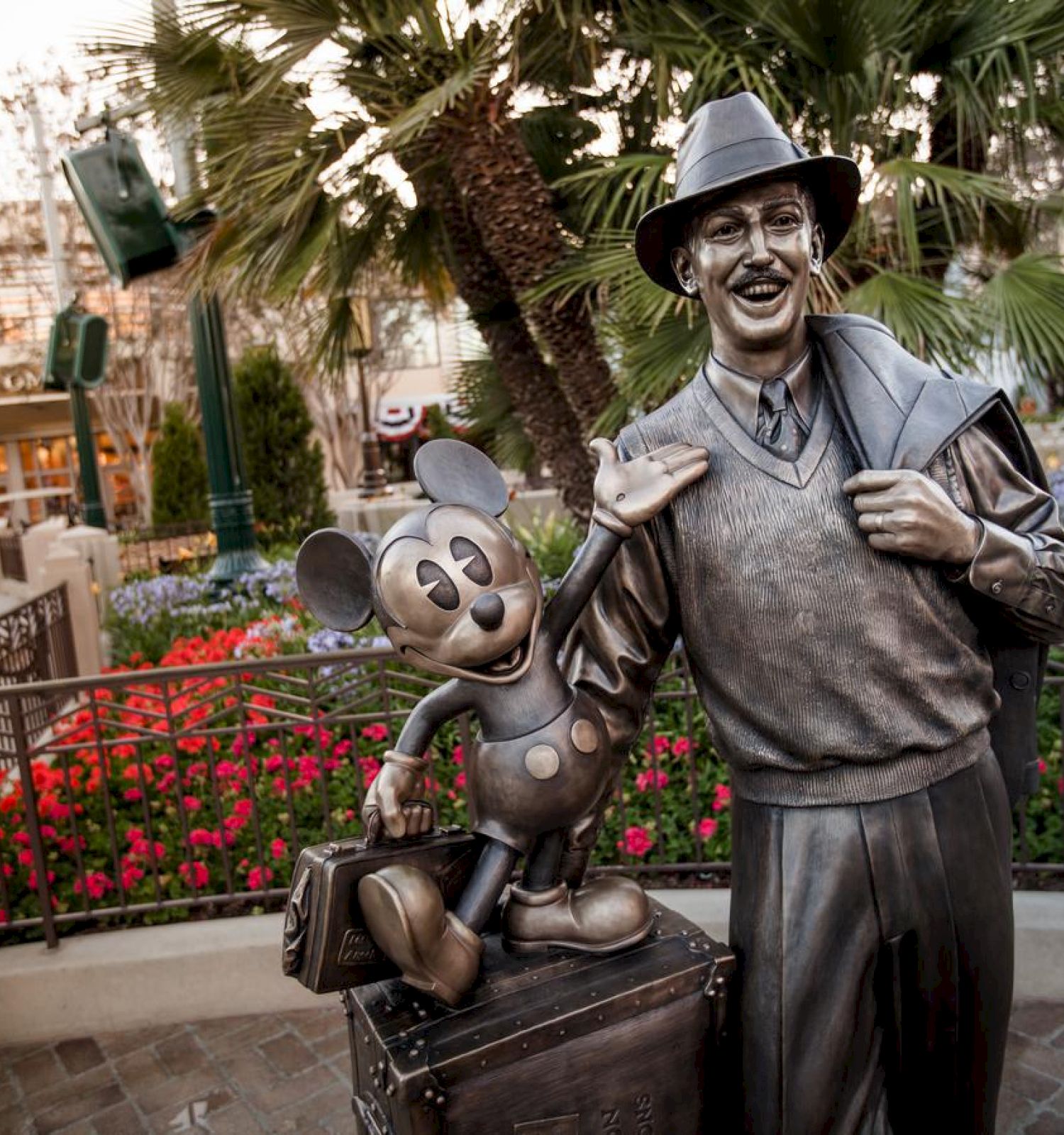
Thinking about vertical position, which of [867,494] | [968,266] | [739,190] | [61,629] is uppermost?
[968,266]

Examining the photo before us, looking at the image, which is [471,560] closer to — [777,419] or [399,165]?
[777,419]

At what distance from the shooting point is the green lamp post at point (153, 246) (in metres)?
7.19

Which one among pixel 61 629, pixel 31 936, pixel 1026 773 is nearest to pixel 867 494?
pixel 1026 773

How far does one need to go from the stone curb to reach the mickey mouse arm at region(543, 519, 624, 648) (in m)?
2.40

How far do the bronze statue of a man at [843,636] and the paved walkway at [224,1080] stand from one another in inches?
72.2

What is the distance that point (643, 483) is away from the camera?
1.51 metres

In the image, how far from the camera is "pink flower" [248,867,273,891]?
13.7 ft

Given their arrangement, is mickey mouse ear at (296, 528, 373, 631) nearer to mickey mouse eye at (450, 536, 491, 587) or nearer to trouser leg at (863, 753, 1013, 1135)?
mickey mouse eye at (450, 536, 491, 587)

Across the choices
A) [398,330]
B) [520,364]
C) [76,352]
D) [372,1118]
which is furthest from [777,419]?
[398,330]

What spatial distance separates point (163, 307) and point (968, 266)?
17048 mm

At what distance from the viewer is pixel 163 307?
771 inches

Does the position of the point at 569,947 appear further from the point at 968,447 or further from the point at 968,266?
the point at 968,266

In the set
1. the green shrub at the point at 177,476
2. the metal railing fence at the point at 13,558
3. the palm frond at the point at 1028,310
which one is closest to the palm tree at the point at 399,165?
the palm frond at the point at 1028,310

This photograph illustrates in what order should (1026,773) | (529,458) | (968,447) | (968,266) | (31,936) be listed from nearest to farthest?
(968,447) → (1026,773) → (31,936) → (968,266) → (529,458)
